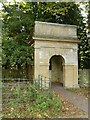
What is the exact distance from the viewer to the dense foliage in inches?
637

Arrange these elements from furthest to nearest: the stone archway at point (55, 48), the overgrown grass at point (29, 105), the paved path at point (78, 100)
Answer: the stone archway at point (55, 48)
the paved path at point (78, 100)
the overgrown grass at point (29, 105)

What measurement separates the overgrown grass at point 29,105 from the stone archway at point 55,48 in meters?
5.52

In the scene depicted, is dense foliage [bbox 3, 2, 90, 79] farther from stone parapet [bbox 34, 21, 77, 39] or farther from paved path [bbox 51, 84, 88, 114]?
paved path [bbox 51, 84, 88, 114]

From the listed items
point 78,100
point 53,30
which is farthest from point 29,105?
point 53,30

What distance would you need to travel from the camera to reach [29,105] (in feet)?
27.3

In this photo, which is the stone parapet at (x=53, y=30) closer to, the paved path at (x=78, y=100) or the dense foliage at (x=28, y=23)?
the dense foliage at (x=28, y=23)

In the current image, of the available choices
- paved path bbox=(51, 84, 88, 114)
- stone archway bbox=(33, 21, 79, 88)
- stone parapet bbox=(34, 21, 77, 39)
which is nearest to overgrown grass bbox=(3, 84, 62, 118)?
paved path bbox=(51, 84, 88, 114)

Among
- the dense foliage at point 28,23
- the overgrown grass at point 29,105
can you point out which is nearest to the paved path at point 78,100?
the overgrown grass at point 29,105

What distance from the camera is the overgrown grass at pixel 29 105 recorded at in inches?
292

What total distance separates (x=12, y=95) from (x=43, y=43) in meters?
6.86

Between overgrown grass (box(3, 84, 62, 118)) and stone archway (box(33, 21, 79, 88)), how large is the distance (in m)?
5.52

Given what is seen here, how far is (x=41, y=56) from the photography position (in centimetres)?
1527

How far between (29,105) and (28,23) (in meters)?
10.8

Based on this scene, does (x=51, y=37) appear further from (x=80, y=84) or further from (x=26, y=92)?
(x=26, y=92)
